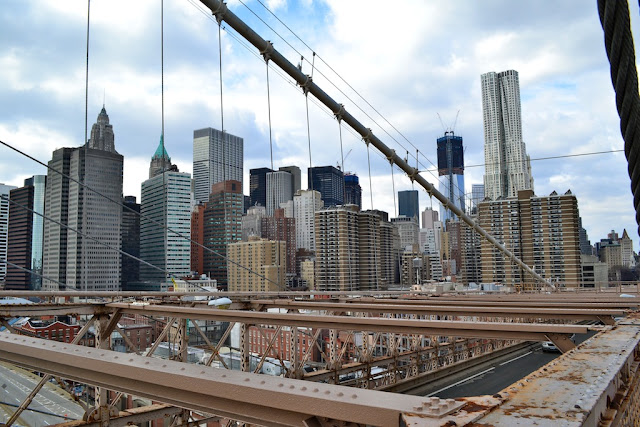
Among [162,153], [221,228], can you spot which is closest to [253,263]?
[221,228]

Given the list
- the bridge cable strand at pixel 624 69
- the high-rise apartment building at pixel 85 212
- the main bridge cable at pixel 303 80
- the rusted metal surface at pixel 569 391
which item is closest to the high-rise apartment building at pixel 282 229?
the main bridge cable at pixel 303 80

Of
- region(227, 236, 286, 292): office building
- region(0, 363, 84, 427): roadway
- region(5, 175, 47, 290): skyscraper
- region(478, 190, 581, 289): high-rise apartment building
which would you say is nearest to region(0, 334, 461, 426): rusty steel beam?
region(5, 175, 47, 290): skyscraper

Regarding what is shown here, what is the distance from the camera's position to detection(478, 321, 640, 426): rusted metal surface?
150 centimetres

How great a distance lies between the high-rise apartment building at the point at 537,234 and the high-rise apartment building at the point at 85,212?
60716 mm

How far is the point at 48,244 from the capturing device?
1057 inches

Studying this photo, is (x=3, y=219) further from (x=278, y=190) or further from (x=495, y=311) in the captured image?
(x=278, y=190)

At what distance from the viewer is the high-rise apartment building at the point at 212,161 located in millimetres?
78750

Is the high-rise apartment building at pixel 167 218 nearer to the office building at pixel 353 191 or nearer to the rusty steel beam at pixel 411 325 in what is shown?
the rusty steel beam at pixel 411 325

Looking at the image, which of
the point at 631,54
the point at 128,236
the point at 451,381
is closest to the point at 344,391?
the point at 631,54

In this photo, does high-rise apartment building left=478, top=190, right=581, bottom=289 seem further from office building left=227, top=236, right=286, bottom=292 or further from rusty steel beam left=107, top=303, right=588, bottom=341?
rusty steel beam left=107, top=303, right=588, bottom=341

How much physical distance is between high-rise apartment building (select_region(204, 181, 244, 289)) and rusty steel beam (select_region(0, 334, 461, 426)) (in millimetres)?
51807

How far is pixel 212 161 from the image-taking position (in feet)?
327

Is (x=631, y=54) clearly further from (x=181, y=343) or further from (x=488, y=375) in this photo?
(x=488, y=375)

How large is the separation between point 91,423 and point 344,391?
274 inches
